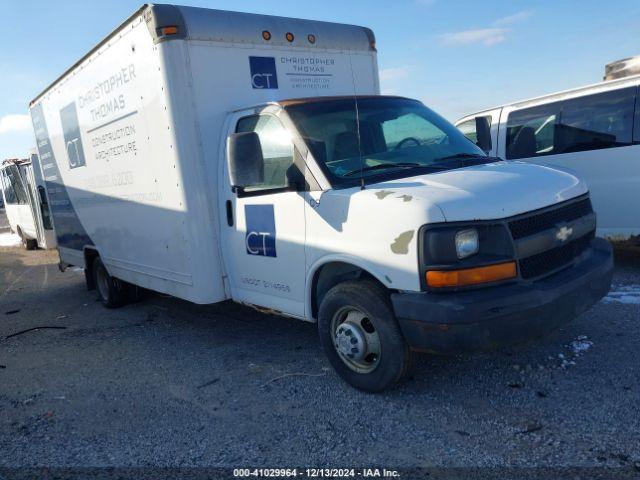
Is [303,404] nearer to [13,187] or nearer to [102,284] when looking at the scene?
[102,284]

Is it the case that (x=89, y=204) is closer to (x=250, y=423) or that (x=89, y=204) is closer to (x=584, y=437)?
(x=250, y=423)

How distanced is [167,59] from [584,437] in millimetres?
4108

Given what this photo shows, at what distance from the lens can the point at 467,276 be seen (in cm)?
311

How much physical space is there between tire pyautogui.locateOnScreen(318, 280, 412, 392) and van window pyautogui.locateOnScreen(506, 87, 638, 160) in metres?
4.10

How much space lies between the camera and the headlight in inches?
122

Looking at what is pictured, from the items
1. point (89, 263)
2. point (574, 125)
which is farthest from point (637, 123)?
point (89, 263)

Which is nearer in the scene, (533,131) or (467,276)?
(467,276)

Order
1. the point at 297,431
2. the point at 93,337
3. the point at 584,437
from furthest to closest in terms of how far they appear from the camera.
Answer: the point at 93,337 → the point at 297,431 → the point at 584,437

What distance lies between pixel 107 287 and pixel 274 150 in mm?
3982

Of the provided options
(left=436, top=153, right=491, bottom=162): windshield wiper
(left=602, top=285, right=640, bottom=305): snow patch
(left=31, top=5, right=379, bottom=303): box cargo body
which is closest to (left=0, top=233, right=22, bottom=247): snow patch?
(left=31, top=5, right=379, bottom=303): box cargo body

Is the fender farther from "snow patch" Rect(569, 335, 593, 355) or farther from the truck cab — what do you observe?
"snow patch" Rect(569, 335, 593, 355)

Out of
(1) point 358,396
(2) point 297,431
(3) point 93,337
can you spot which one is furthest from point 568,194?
(3) point 93,337

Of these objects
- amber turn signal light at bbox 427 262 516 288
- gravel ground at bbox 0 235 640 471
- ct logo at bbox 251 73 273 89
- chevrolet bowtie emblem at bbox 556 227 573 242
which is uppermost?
ct logo at bbox 251 73 273 89

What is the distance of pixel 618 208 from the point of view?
239 inches
